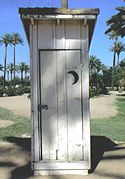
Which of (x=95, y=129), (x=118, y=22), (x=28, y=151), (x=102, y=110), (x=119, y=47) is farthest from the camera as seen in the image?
(x=119, y=47)

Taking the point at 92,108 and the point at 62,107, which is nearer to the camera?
the point at 62,107

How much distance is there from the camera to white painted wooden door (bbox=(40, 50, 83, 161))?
720cm

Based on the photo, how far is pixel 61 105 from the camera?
285 inches

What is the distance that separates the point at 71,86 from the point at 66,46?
2.26ft

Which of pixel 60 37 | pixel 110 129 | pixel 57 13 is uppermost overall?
pixel 57 13

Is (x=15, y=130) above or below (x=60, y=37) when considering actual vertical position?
below

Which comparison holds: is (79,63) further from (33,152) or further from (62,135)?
(33,152)

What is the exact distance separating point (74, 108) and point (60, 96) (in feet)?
1.04

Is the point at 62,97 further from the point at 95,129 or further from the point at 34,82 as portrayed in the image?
the point at 95,129

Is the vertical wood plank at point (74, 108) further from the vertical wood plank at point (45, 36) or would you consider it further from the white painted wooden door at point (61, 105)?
the vertical wood plank at point (45, 36)

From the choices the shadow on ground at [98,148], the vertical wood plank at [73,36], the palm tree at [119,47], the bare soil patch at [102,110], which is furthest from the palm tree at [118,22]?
the palm tree at [119,47]

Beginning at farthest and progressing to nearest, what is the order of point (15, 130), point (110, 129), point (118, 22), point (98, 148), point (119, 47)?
point (119, 47), point (118, 22), point (110, 129), point (15, 130), point (98, 148)

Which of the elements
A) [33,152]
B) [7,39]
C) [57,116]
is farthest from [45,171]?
[7,39]

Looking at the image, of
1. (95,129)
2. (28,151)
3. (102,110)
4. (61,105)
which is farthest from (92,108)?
(61,105)
